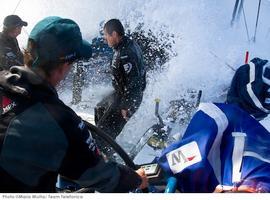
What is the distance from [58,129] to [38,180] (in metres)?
0.15

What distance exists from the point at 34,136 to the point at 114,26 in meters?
1.69

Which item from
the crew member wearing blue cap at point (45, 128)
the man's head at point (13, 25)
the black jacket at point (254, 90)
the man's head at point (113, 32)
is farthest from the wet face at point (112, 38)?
the crew member wearing blue cap at point (45, 128)

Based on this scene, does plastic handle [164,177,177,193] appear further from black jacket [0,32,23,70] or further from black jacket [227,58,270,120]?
black jacket [0,32,23,70]

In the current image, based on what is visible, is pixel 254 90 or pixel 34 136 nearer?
pixel 34 136

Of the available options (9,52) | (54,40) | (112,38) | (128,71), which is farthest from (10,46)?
(54,40)

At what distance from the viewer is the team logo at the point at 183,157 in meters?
1.18

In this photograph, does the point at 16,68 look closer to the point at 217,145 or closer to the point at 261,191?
the point at 217,145

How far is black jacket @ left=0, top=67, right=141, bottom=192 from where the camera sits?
1.09 m

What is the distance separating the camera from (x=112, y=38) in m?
2.78

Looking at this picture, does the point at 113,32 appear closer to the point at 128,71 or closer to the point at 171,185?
the point at 128,71

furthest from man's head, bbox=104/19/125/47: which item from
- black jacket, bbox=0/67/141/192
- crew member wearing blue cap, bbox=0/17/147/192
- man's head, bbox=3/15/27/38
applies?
black jacket, bbox=0/67/141/192

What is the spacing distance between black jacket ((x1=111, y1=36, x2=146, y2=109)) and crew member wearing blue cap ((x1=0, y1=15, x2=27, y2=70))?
60 centimetres

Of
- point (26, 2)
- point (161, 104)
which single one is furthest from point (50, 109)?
point (161, 104)

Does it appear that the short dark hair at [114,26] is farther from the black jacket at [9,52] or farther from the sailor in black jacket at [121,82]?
the black jacket at [9,52]
